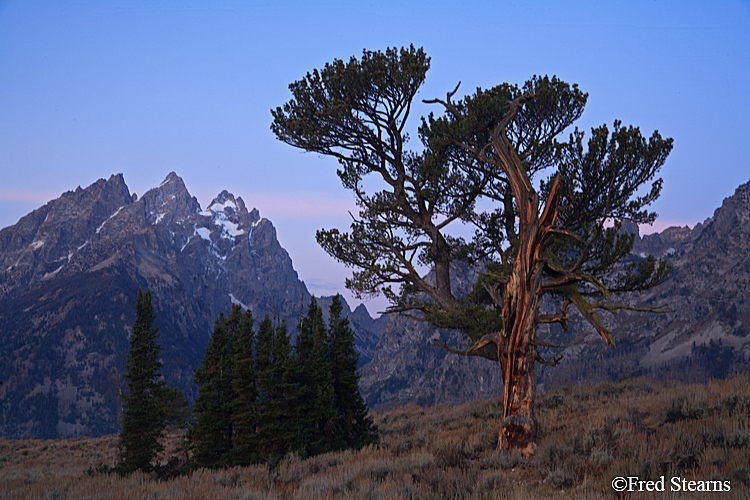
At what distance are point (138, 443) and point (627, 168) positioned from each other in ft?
73.8

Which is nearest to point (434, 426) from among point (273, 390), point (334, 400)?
point (334, 400)

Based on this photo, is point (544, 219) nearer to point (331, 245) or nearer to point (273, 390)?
point (331, 245)

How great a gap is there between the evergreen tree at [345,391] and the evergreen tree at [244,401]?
9.61 ft

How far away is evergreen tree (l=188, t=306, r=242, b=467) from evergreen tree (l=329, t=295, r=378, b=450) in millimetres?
4020

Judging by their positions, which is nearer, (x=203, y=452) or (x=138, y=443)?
(x=203, y=452)

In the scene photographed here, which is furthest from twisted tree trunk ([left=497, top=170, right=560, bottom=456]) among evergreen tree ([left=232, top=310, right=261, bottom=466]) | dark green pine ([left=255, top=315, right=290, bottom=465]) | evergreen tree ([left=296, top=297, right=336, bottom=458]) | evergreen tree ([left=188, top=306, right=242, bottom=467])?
evergreen tree ([left=188, top=306, right=242, bottom=467])

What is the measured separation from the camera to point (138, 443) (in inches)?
939

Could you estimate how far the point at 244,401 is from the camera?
65.9ft

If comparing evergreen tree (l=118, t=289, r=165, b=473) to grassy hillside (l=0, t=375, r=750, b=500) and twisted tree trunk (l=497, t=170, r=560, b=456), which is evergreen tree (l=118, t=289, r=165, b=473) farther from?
twisted tree trunk (l=497, t=170, r=560, b=456)

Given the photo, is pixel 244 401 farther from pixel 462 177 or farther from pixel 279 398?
pixel 462 177

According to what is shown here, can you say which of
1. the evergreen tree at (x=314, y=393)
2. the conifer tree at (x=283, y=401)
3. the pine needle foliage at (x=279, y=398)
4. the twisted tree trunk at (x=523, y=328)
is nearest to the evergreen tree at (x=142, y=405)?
the pine needle foliage at (x=279, y=398)

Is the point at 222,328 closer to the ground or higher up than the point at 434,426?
higher up

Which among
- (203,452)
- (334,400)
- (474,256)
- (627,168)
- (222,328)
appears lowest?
(203,452)

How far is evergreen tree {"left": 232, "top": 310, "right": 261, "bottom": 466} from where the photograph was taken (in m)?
19.2
